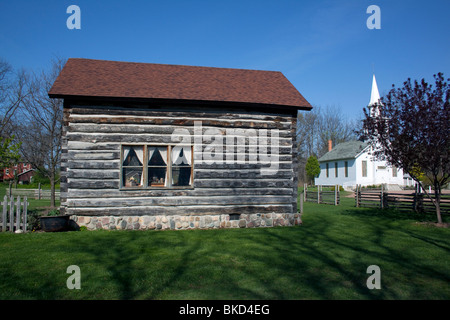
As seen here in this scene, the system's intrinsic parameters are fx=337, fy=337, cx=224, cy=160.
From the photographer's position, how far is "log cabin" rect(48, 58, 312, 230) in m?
10.8

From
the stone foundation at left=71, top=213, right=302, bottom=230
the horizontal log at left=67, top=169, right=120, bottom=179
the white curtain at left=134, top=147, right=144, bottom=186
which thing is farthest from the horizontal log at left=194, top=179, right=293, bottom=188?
the horizontal log at left=67, top=169, right=120, bottom=179

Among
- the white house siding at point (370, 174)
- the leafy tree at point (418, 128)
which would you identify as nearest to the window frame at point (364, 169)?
the white house siding at point (370, 174)

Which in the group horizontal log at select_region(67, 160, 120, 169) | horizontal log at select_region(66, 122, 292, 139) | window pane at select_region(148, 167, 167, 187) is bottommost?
window pane at select_region(148, 167, 167, 187)

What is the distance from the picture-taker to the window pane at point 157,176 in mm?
11375

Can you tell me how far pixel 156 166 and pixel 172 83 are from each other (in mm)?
3385

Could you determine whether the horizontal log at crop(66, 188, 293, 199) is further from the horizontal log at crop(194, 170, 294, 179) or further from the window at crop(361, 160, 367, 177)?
the window at crop(361, 160, 367, 177)

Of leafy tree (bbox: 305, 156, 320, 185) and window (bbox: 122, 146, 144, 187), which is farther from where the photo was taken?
leafy tree (bbox: 305, 156, 320, 185)

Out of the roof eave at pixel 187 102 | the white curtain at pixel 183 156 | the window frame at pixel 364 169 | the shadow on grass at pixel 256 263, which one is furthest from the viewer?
the window frame at pixel 364 169

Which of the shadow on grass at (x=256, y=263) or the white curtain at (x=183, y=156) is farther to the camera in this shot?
the white curtain at (x=183, y=156)

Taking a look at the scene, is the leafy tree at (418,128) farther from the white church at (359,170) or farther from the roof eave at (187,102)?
the white church at (359,170)

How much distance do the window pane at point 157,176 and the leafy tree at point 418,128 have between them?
8.44 m
